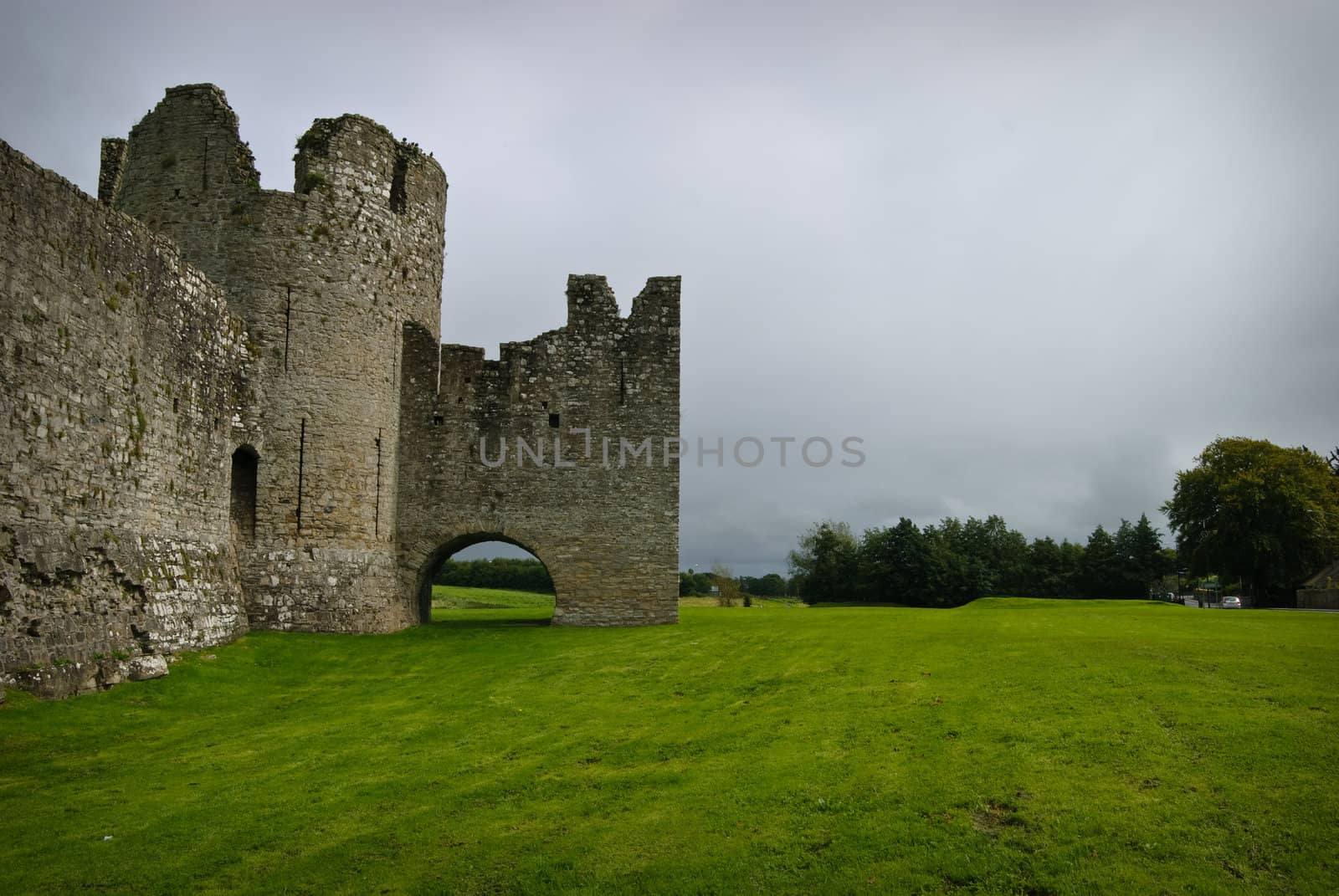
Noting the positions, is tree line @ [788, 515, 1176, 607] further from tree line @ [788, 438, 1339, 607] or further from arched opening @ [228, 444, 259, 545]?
arched opening @ [228, 444, 259, 545]

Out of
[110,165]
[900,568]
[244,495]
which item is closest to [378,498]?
[244,495]

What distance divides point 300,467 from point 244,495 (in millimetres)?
1378

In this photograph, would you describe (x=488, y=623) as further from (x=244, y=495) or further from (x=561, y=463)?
(x=244, y=495)

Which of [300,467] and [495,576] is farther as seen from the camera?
[495,576]

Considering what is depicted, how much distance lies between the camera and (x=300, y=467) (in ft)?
68.1

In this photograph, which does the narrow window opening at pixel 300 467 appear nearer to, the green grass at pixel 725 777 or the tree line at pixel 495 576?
the green grass at pixel 725 777

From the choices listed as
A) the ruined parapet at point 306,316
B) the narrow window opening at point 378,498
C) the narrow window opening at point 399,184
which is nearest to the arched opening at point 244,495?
the ruined parapet at point 306,316

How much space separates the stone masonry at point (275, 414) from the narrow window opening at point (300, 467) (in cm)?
5

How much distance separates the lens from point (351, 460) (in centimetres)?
2169

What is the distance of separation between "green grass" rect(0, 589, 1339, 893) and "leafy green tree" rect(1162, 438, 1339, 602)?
116ft

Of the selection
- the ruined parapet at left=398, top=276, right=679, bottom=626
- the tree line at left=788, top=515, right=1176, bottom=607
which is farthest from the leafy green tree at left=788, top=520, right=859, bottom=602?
the ruined parapet at left=398, top=276, right=679, bottom=626

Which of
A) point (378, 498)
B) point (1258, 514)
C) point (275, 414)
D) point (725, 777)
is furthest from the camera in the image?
point (1258, 514)

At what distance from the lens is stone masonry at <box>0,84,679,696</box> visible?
13.2 metres

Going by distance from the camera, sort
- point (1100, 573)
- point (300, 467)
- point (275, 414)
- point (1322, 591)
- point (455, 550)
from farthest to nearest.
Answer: point (1100, 573)
point (1322, 591)
point (455, 550)
point (300, 467)
point (275, 414)
